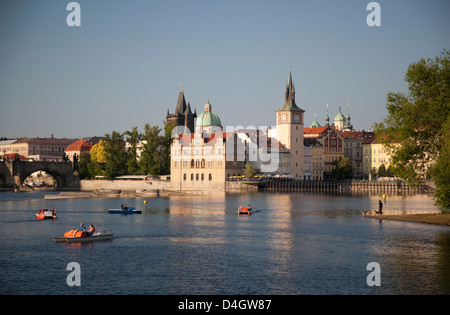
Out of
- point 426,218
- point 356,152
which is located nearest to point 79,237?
point 426,218

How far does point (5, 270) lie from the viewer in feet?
128

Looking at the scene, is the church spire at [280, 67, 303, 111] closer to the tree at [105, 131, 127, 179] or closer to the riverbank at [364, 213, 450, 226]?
the tree at [105, 131, 127, 179]

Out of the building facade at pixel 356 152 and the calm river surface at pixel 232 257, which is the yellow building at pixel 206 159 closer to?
the building facade at pixel 356 152

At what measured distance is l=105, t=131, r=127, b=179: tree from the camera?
520ft

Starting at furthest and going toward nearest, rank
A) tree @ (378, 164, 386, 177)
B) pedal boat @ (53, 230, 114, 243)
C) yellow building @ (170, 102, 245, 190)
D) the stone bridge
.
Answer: tree @ (378, 164, 386, 177)
the stone bridge
yellow building @ (170, 102, 245, 190)
pedal boat @ (53, 230, 114, 243)

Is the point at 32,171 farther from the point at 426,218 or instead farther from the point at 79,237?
the point at 426,218

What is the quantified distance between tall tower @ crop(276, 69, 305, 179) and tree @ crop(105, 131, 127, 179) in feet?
142

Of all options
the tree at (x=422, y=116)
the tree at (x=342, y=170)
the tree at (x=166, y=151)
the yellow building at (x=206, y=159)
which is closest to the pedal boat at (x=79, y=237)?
the tree at (x=422, y=116)

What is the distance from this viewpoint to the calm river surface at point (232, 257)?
1366 inches

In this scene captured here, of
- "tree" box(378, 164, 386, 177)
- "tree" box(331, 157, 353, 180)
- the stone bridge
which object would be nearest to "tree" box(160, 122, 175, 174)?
the stone bridge

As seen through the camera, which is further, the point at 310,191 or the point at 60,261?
the point at 310,191

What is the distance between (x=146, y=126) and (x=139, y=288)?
12342 cm

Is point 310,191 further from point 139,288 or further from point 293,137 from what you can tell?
point 139,288
